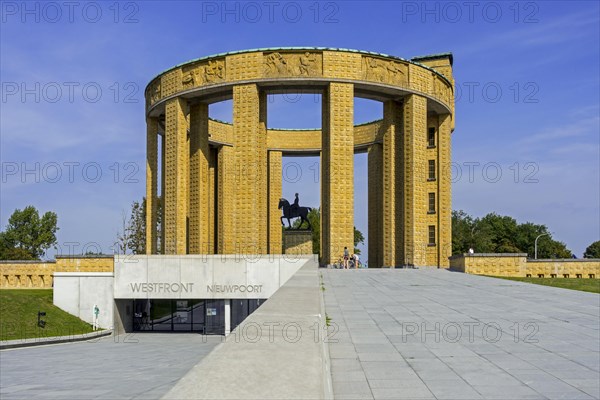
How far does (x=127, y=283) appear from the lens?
25906 millimetres

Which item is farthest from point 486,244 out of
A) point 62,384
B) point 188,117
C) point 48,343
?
point 62,384

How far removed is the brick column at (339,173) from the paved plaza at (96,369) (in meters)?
8.13

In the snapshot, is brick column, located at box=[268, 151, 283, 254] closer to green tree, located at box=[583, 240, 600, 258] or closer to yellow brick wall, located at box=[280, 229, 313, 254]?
yellow brick wall, located at box=[280, 229, 313, 254]

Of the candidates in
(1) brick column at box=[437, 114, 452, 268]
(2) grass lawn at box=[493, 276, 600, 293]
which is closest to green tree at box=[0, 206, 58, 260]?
(1) brick column at box=[437, 114, 452, 268]

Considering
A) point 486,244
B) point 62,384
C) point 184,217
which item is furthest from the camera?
point 486,244

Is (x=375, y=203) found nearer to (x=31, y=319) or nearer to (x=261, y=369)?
(x=31, y=319)

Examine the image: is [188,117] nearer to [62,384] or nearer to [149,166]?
[149,166]

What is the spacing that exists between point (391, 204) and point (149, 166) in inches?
562

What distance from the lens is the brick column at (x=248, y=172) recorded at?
96.4 feet

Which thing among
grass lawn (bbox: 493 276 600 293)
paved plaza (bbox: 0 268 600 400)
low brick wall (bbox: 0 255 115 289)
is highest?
paved plaza (bbox: 0 268 600 400)

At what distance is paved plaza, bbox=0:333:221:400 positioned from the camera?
41.7ft

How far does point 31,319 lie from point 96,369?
11.4 m

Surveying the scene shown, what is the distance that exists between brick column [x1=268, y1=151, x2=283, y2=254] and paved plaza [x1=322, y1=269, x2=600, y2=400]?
27903mm

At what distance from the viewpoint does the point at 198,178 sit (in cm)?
3462
